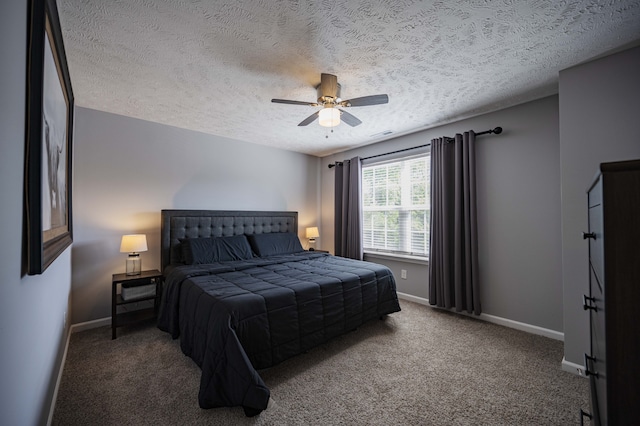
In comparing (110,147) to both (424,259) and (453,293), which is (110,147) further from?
(453,293)

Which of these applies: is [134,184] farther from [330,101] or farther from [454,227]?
[454,227]

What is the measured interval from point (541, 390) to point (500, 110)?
9.28 ft

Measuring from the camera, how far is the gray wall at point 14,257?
0.78 metres

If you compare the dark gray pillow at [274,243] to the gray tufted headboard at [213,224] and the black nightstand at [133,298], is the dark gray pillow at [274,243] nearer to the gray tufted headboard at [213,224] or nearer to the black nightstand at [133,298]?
the gray tufted headboard at [213,224]

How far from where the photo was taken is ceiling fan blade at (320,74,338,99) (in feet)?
7.43

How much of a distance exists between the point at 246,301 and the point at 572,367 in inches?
107

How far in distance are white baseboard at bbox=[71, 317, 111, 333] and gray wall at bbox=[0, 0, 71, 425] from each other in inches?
82.8

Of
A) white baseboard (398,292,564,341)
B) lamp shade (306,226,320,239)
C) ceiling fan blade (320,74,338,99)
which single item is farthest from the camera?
lamp shade (306,226,320,239)

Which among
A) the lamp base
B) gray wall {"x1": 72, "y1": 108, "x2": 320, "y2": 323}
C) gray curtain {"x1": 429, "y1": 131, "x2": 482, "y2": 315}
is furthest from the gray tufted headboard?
gray curtain {"x1": 429, "y1": 131, "x2": 482, "y2": 315}

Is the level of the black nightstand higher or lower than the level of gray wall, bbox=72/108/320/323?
lower

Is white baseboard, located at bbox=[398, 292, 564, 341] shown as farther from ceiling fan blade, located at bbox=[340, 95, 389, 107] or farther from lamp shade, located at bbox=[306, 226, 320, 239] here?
ceiling fan blade, located at bbox=[340, 95, 389, 107]

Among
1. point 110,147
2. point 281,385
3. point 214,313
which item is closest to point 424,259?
point 281,385

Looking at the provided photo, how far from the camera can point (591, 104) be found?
2.09 m

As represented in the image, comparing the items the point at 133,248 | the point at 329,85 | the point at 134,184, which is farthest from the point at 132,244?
the point at 329,85
